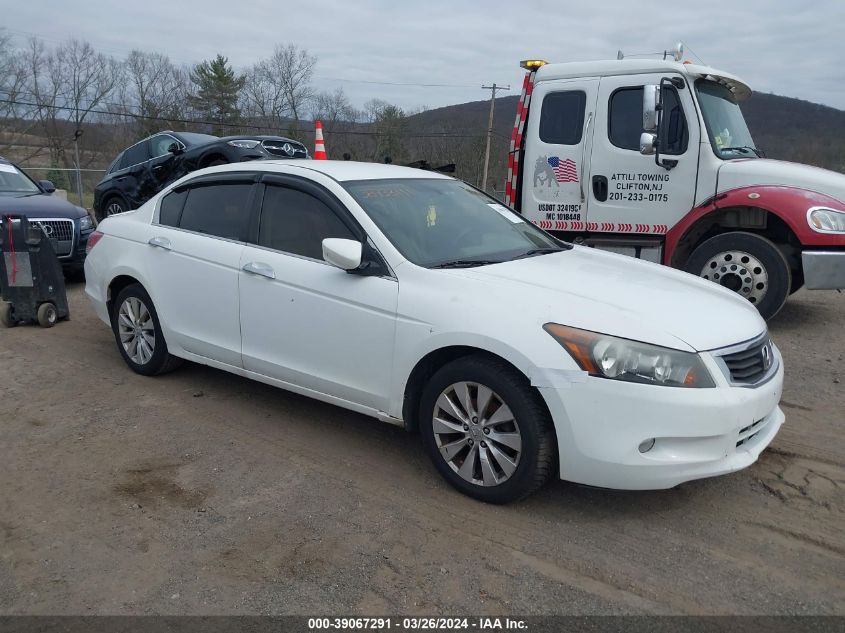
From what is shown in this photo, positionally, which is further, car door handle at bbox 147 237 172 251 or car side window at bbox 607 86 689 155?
car side window at bbox 607 86 689 155

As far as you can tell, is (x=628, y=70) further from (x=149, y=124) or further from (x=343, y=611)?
(x=149, y=124)

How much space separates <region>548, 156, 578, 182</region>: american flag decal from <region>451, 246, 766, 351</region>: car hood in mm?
3699

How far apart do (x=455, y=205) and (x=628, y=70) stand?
392 centimetres

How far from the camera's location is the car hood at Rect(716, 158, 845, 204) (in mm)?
6539

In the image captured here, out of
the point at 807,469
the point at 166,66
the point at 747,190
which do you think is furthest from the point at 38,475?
the point at 166,66

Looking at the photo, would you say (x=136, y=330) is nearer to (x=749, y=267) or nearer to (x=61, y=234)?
(x=61, y=234)

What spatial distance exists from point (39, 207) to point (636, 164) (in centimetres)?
707

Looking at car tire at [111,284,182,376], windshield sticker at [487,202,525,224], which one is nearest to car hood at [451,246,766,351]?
windshield sticker at [487,202,525,224]

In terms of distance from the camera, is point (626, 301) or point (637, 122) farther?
point (637, 122)

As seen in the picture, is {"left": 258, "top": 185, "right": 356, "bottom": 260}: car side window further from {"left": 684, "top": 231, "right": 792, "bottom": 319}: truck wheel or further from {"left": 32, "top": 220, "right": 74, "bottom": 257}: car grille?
{"left": 32, "top": 220, "right": 74, "bottom": 257}: car grille

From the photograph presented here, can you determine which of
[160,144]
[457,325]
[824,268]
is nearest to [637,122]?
[824,268]

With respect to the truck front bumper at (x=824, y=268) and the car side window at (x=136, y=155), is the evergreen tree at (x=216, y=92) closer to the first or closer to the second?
the car side window at (x=136, y=155)

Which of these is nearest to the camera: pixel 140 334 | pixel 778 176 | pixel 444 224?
pixel 444 224

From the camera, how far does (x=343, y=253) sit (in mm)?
3785
